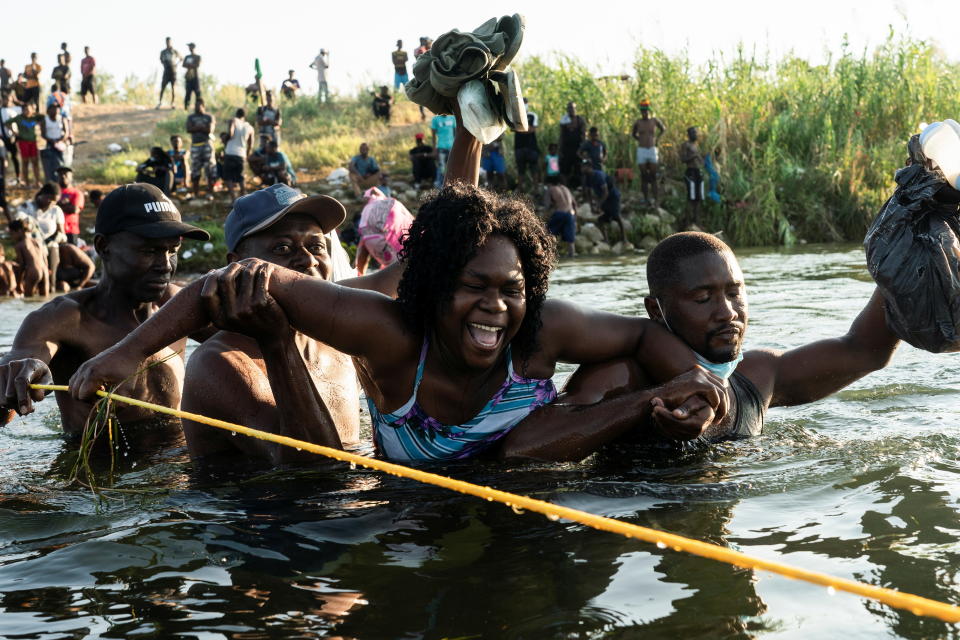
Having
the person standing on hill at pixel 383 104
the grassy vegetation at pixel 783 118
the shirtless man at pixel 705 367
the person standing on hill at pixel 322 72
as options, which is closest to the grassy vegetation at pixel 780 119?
the grassy vegetation at pixel 783 118

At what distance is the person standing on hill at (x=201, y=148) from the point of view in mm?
21062

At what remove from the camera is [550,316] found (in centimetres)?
427

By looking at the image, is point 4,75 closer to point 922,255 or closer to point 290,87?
point 290,87

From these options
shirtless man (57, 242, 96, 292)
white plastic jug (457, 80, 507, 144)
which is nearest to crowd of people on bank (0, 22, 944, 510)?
white plastic jug (457, 80, 507, 144)

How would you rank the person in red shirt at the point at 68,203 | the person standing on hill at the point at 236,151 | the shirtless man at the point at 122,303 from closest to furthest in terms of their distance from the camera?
the shirtless man at the point at 122,303, the person in red shirt at the point at 68,203, the person standing on hill at the point at 236,151

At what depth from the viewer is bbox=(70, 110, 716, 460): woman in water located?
3.96 meters

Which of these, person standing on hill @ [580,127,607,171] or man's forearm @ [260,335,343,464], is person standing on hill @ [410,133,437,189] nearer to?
person standing on hill @ [580,127,607,171]

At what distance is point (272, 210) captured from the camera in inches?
195

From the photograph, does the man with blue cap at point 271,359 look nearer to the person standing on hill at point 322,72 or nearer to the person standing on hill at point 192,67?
the person standing on hill at point 192,67

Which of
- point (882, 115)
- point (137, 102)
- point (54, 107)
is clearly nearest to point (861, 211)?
point (882, 115)

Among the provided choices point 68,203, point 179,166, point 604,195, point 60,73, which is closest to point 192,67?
point 60,73

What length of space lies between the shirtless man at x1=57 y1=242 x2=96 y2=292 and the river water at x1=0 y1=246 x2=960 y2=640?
472 inches

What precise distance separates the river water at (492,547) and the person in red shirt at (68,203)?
13767mm

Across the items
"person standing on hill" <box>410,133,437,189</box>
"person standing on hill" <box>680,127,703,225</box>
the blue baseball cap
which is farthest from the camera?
"person standing on hill" <box>410,133,437,189</box>
